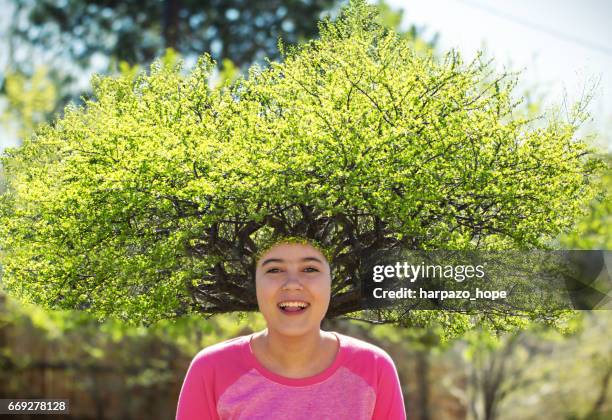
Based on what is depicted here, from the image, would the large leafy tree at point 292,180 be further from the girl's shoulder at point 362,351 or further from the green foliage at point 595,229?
the girl's shoulder at point 362,351

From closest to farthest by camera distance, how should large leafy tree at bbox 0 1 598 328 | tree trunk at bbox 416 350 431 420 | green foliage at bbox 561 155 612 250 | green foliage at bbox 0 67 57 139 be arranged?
tree trunk at bbox 416 350 431 420
large leafy tree at bbox 0 1 598 328
green foliage at bbox 561 155 612 250
green foliage at bbox 0 67 57 139

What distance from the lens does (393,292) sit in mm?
5738

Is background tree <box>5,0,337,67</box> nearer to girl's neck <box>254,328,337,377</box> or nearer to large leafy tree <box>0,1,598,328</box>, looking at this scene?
large leafy tree <box>0,1,598,328</box>

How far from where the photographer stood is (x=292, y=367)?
1515mm

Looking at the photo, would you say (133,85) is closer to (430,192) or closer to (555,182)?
(430,192)

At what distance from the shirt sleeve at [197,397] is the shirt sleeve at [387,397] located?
0.35m

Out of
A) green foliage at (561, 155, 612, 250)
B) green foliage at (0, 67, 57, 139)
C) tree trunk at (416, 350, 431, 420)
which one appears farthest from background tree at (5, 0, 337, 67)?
tree trunk at (416, 350, 431, 420)

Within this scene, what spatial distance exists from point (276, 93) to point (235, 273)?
153 centimetres

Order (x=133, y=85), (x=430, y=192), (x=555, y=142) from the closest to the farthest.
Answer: (x=430, y=192) < (x=555, y=142) < (x=133, y=85)

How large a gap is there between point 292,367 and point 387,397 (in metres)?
0.21

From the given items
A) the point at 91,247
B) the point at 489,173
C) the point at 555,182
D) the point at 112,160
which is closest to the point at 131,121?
the point at 112,160

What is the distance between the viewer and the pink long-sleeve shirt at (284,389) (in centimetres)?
144

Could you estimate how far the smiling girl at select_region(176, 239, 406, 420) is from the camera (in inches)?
57.0

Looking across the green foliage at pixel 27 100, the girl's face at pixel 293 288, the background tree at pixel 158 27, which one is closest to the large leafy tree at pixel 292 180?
the green foliage at pixel 27 100
